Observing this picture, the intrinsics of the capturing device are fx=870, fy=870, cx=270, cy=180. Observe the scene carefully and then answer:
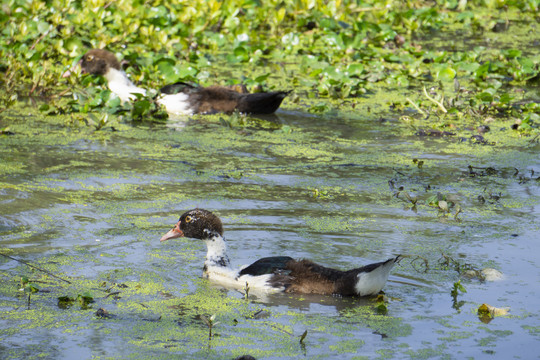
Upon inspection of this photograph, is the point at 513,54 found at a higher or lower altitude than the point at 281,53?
higher

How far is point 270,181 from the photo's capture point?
797 cm

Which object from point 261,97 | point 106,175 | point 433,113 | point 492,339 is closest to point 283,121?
point 261,97

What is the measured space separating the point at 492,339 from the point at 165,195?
3.47 m

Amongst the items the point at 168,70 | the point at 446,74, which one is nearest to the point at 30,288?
the point at 168,70

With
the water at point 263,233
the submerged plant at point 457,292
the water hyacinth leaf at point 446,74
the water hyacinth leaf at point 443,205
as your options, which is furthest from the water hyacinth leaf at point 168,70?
the submerged plant at point 457,292

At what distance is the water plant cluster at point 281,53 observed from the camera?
1069cm

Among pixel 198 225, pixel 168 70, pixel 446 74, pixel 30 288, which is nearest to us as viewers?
pixel 30 288

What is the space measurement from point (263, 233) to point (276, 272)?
1.02m

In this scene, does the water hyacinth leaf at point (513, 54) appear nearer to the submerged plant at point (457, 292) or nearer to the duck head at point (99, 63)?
the duck head at point (99, 63)

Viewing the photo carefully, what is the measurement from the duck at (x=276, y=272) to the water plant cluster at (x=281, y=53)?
12.1 feet

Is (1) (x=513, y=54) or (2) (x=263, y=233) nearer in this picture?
(2) (x=263, y=233)

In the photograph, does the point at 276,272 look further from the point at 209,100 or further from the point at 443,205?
the point at 209,100

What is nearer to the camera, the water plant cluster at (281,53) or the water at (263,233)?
the water at (263,233)

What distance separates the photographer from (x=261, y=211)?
7207mm
